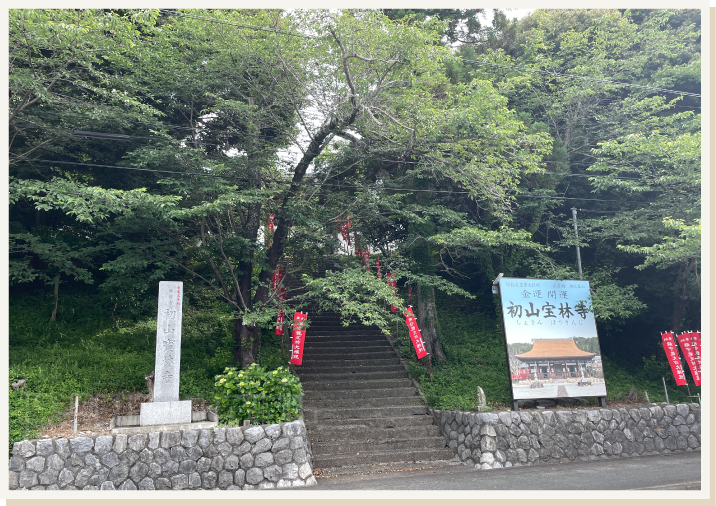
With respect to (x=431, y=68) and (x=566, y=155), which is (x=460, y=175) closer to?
(x=431, y=68)

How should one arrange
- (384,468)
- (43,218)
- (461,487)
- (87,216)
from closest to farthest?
(461,487) → (87,216) → (384,468) → (43,218)

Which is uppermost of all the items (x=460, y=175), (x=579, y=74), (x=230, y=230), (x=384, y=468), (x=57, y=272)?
(x=579, y=74)

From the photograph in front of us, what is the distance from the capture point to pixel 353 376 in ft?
37.0

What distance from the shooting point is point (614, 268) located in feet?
43.0

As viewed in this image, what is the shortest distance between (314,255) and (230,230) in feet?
6.61

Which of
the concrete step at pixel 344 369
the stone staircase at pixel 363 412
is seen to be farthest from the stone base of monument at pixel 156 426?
the concrete step at pixel 344 369

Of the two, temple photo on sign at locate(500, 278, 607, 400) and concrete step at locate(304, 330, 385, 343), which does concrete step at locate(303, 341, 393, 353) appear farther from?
temple photo on sign at locate(500, 278, 607, 400)

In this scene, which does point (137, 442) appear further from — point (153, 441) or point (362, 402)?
point (362, 402)

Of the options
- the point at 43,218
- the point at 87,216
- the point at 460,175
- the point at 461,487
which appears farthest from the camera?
the point at 43,218

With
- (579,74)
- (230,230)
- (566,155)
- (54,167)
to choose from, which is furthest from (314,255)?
(579,74)

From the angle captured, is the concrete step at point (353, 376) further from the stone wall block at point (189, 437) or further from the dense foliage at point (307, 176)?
the stone wall block at point (189, 437)

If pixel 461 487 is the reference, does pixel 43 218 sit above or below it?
above

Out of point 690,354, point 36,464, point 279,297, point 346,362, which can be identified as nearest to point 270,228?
point 279,297

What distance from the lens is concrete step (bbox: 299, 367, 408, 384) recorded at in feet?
36.3
